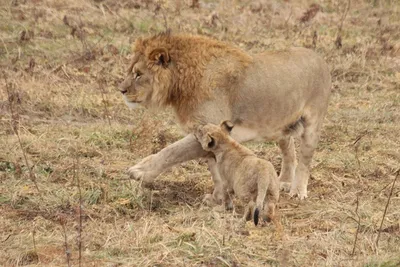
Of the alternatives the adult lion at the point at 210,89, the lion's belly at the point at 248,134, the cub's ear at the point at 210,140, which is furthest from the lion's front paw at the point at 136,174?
the lion's belly at the point at 248,134

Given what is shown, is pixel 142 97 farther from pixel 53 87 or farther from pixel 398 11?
pixel 398 11

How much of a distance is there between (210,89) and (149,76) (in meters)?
0.54

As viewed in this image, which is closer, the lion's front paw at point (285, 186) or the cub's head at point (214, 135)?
the cub's head at point (214, 135)

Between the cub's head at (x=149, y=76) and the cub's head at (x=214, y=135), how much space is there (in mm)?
535

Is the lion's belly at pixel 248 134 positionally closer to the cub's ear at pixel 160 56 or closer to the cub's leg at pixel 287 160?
the cub's leg at pixel 287 160

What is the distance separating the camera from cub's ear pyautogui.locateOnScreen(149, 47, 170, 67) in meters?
7.14

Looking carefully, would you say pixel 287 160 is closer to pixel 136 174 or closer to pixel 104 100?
pixel 136 174

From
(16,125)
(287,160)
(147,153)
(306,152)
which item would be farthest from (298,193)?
(16,125)

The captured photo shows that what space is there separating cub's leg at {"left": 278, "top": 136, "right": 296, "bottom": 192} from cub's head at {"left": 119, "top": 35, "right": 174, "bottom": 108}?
153 centimetres

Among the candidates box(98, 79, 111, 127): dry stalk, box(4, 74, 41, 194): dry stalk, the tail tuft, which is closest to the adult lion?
box(4, 74, 41, 194): dry stalk

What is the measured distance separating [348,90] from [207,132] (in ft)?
21.8

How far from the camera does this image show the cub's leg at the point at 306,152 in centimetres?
785

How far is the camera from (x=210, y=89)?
7.10 metres

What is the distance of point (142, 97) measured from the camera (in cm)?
730
